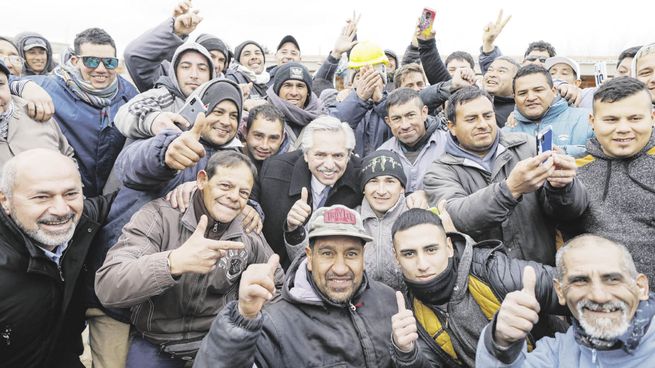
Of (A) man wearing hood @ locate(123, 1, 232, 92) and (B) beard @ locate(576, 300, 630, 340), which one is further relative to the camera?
(A) man wearing hood @ locate(123, 1, 232, 92)

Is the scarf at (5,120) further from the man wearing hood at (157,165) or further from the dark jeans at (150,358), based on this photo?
the dark jeans at (150,358)

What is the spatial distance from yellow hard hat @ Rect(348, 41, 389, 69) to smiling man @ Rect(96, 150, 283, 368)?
2875 mm

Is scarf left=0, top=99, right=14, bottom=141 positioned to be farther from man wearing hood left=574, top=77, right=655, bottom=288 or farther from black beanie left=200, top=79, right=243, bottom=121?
man wearing hood left=574, top=77, right=655, bottom=288

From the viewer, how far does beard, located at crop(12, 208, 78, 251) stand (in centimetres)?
315

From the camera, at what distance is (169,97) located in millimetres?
4352

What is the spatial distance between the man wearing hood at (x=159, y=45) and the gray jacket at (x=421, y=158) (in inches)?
95.3

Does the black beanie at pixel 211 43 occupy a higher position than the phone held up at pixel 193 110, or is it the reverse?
the black beanie at pixel 211 43

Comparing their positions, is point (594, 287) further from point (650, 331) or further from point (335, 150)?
point (335, 150)

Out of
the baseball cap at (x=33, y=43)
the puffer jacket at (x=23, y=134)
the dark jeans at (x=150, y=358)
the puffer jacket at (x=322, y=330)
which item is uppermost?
the baseball cap at (x=33, y=43)

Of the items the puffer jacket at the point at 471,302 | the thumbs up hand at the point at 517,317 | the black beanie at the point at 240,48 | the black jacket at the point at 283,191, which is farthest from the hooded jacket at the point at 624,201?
the black beanie at the point at 240,48

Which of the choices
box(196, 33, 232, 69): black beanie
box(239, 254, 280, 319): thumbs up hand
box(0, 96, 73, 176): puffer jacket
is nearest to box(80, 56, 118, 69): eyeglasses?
box(0, 96, 73, 176): puffer jacket

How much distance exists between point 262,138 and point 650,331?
338cm

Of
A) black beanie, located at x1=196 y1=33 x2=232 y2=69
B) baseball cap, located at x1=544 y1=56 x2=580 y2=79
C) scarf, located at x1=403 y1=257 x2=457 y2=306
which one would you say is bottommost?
scarf, located at x1=403 y1=257 x2=457 y2=306

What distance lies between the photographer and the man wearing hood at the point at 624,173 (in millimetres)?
3201
